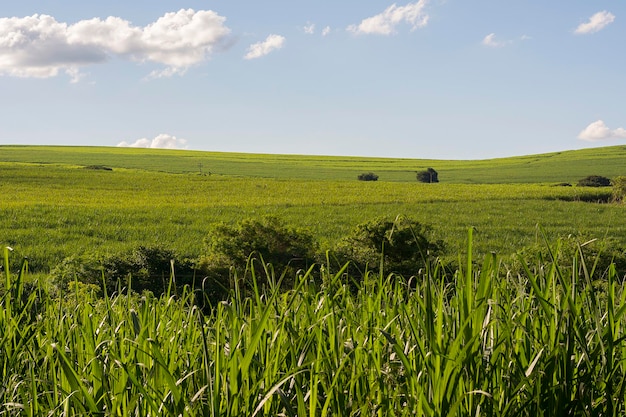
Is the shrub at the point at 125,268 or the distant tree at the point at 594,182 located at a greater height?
the shrub at the point at 125,268

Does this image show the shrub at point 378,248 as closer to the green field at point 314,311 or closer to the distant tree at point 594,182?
the green field at point 314,311

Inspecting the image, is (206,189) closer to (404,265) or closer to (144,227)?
(144,227)

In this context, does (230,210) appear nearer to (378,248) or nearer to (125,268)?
(378,248)

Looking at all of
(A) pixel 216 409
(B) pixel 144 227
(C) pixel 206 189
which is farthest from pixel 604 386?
(C) pixel 206 189

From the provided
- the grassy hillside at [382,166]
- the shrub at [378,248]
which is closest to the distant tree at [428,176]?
the grassy hillside at [382,166]

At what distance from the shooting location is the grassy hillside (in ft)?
273

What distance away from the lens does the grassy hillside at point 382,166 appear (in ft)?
273

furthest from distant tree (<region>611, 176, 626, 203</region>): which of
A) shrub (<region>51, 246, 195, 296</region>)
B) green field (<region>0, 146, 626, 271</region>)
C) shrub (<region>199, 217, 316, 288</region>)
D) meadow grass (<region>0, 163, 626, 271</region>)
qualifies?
shrub (<region>51, 246, 195, 296</region>)

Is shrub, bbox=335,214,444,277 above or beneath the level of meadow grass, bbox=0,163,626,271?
above

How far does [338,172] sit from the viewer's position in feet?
294

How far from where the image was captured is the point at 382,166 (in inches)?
4065

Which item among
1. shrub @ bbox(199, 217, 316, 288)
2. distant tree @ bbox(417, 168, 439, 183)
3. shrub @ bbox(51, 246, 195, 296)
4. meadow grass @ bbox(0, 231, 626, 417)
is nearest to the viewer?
meadow grass @ bbox(0, 231, 626, 417)

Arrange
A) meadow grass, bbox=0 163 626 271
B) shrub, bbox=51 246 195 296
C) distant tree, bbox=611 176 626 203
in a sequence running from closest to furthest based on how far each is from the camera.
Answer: shrub, bbox=51 246 195 296, meadow grass, bbox=0 163 626 271, distant tree, bbox=611 176 626 203

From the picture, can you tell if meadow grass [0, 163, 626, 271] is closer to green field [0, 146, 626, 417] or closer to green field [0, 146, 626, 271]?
green field [0, 146, 626, 271]
